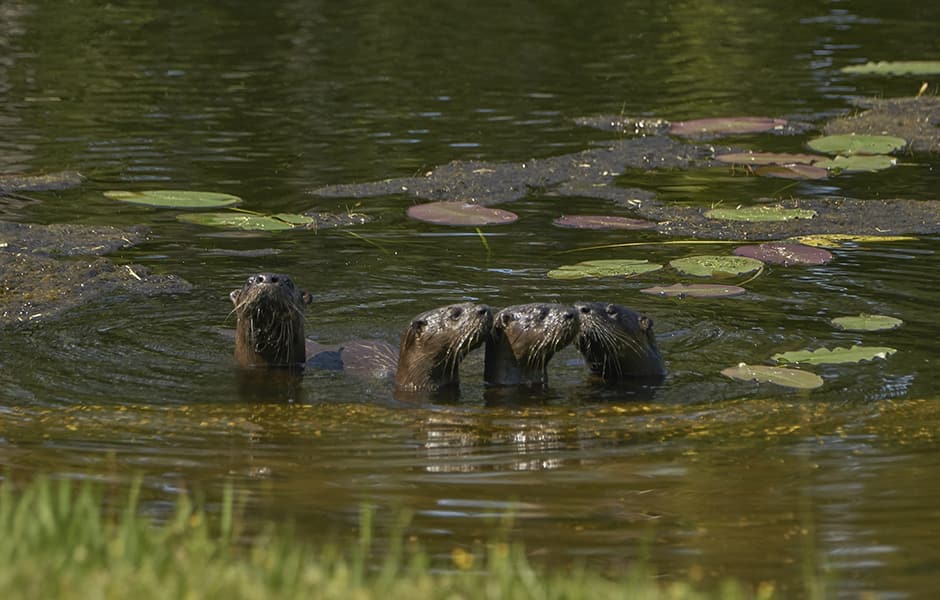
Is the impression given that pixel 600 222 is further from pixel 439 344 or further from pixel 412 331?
pixel 439 344

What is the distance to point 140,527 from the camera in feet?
14.7

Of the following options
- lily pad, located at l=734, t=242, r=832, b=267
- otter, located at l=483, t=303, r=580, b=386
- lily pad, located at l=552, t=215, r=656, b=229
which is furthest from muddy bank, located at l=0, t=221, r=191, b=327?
lily pad, located at l=734, t=242, r=832, b=267

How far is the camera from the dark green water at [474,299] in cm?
568

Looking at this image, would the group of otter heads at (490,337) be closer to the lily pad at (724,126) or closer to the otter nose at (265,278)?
the otter nose at (265,278)

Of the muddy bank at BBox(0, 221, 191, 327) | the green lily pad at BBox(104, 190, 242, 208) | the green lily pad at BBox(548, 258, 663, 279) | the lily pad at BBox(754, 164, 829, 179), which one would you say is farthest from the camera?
the lily pad at BBox(754, 164, 829, 179)

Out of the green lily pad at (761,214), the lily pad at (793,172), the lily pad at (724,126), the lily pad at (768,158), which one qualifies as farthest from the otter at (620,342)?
the lily pad at (724,126)

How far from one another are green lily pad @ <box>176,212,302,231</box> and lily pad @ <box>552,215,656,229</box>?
1803 millimetres

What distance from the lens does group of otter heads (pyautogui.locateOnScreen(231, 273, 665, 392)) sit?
7.61 metres

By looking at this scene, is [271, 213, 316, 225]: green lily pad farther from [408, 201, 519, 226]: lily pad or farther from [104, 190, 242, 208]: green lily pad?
[408, 201, 519, 226]: lily pad

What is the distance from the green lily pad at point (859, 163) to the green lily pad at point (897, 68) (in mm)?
3950

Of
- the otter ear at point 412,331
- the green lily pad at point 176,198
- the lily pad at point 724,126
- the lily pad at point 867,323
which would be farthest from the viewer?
the lily pad at point 724,126

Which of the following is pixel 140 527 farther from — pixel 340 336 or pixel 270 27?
pixel 270 27

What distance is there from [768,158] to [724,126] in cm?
132

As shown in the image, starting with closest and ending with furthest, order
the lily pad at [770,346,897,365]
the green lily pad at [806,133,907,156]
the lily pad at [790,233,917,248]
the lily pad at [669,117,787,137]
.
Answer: the lily pad at [770,346,897,365], the lily pad at [790,233,917,248], the green lily pad at [806,133,907,156], the lily pad at [669,117,787,137]
